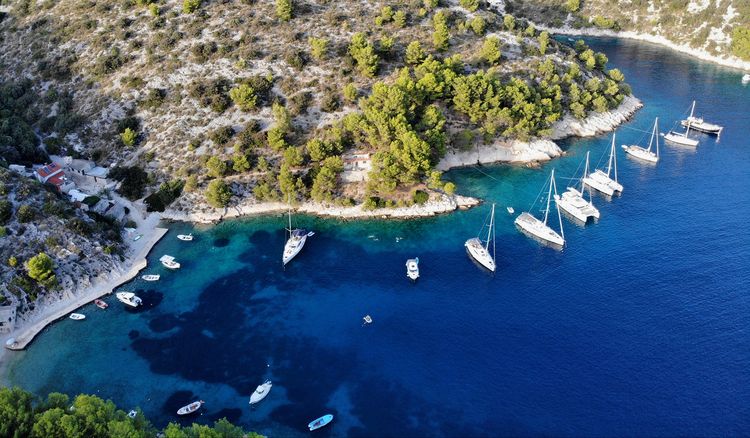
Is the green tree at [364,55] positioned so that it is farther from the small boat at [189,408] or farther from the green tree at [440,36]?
the small boat at [189,408]

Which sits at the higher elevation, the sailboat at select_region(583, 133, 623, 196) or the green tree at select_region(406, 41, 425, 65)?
the green tree at select_region(406, 41, 425, 65)

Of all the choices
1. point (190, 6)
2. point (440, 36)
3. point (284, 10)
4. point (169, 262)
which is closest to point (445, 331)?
point (169, 262)

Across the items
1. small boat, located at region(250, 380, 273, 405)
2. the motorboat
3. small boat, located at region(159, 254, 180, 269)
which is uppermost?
small boat, located at region(159, 254, 180, 269)

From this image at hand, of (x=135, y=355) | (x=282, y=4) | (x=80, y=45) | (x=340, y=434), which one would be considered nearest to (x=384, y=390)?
(x=340, y=434)

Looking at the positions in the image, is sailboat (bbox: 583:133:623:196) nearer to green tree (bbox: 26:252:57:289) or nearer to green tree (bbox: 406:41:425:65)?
green tree (bbox: 406:41:425:65)

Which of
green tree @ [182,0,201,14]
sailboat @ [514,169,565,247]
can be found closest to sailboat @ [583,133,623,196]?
sailboat @ [514,169,565,247]

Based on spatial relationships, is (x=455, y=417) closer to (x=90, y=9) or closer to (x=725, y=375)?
(x=725, y=375)

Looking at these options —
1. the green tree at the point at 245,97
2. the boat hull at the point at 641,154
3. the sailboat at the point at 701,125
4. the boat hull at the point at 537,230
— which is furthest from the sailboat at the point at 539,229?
the green tree at the point at 245,97
